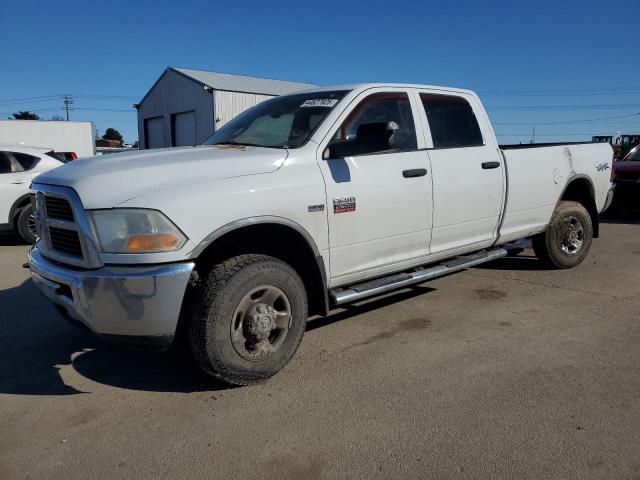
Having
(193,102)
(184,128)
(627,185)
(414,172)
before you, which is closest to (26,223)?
(414,172)

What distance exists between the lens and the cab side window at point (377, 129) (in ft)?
12.3

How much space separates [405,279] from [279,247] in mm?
1161

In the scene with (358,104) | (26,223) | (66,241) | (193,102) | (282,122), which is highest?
(193,102)

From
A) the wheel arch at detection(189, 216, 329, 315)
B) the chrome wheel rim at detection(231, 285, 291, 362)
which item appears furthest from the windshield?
the chrome wheel rim at detection(231, 285, 291, 362)

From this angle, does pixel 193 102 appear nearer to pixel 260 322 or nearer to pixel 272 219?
pixel 272 219

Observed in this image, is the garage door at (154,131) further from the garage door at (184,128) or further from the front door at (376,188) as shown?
the front door at (376,188)

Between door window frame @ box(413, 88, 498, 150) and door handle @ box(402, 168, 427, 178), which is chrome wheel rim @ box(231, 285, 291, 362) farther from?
door window frame @ box(413, 88, 498, 150)

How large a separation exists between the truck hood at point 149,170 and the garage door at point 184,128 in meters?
28.9

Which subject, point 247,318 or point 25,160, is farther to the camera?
point 25,160

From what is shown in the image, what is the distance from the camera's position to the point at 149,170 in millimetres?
3131

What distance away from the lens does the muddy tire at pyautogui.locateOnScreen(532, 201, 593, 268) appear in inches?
241

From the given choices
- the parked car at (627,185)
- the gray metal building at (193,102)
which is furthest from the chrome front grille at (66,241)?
the gray metal building at (193,102)

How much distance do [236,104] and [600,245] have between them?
25.2 metres

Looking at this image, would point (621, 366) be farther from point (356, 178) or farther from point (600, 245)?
point (600, 245)
